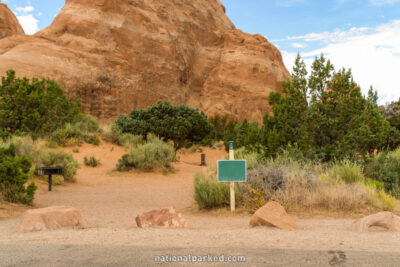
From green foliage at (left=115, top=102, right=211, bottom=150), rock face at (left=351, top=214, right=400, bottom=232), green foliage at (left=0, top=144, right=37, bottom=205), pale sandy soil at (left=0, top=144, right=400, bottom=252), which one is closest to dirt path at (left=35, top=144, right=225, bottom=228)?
pale sandy soil at (left=0, top=144, right=400, bottom=252)

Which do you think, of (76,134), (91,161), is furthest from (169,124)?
(91,161)

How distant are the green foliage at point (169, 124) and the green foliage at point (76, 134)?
2084 mm

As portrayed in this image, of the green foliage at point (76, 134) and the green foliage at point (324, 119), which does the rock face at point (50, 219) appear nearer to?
the green foliage at point (324, 119)

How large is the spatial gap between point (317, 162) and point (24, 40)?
39.3m

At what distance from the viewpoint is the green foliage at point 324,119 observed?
39.7ft

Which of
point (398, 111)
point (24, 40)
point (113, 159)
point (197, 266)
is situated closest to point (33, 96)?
point (113, 159)

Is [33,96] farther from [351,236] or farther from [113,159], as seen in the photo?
[351,236]

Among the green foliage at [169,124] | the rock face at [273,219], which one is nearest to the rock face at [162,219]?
the rock face at [273,219]

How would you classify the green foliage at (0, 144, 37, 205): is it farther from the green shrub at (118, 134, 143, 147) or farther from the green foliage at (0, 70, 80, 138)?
the green shrub at (118, 134, 143, 147)

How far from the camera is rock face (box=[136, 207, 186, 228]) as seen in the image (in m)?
5.77

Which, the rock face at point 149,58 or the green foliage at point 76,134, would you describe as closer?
the green foliage at point 76,134

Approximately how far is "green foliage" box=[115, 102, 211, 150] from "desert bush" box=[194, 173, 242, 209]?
1604cm

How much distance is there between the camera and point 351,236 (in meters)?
4.90

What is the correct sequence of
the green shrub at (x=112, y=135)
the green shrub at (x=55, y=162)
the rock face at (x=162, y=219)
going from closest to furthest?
the rock face at (x=162, y=219), the green shrub at (x=55, y=162), the green shrub at (x=112, y=135)
